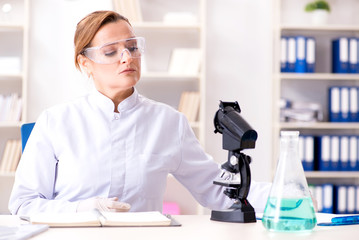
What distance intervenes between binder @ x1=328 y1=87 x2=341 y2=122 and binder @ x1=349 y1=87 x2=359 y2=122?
0.09 meters

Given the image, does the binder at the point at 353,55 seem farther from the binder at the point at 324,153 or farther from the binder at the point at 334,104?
the binder at the point at 324,153

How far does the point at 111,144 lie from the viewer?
1904 mm

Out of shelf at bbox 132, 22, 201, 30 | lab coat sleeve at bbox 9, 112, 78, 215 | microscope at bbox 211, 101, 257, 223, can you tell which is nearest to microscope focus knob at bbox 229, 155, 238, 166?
microscope at bbox 211, 101, 257, 223

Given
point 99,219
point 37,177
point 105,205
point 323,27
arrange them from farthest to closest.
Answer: point 323,27, point 37,177, point 105,205, point 99,219

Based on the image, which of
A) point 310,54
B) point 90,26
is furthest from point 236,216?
point 310,54

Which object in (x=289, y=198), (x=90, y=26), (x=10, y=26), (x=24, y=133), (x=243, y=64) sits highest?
(x=10, y=26)

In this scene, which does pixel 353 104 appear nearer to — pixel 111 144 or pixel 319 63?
pixel 319 63

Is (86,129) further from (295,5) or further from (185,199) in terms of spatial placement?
(295,5)

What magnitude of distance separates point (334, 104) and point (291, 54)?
514mm

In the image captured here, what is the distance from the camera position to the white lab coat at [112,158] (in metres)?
1.85

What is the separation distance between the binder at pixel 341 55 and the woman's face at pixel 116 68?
9.71 ft

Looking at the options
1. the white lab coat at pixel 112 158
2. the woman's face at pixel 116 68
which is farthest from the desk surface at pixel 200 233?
the woman's face at pixel 116 68

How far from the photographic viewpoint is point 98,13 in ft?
6.53

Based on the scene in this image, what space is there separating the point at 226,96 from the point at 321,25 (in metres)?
0.93
